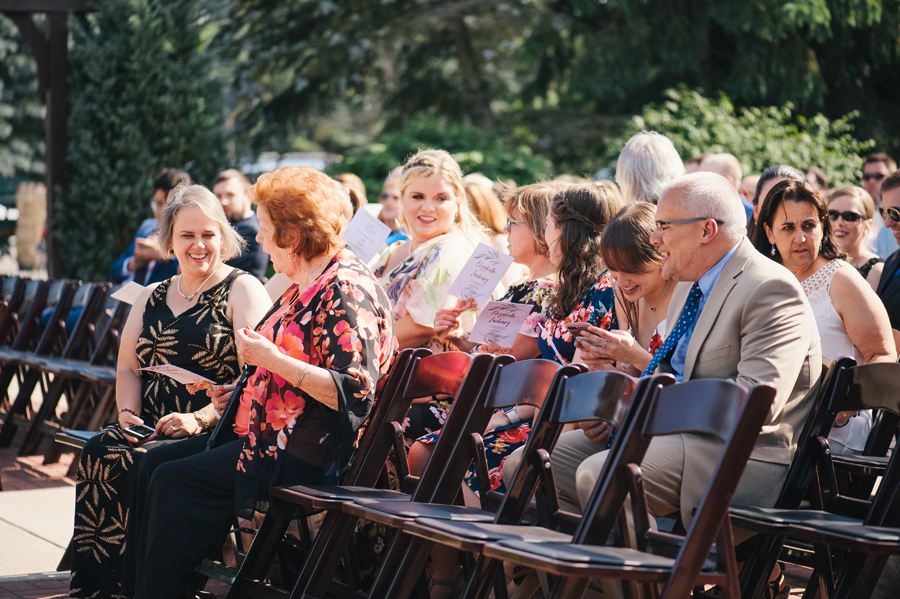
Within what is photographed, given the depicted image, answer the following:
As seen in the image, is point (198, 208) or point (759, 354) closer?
point (759, 354)

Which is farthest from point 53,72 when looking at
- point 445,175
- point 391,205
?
point 445,175

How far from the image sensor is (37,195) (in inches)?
1134

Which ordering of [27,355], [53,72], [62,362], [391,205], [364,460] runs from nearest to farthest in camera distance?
[364,460] → [62,362] → [391,205] → [27,355] → [53,72]

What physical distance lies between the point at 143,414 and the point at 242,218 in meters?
3.02

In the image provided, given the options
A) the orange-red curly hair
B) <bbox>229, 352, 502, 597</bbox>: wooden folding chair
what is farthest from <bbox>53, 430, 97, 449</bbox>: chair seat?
the orange-red curly hair

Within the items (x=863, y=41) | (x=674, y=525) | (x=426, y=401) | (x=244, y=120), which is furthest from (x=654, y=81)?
(x=674, y=525)

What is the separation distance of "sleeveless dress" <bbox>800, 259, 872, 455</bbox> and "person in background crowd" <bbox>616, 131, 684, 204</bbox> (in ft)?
4.16

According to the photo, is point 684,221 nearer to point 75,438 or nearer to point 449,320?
point 449,320

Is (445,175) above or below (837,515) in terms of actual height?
above

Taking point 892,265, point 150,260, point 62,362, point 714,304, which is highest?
point 892,265

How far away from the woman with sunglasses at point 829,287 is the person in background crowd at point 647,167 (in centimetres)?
91

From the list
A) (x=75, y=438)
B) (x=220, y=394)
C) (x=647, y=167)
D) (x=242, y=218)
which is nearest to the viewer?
(x=220, y=394)

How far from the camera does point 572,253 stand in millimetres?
4203

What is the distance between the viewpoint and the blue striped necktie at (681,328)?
3.46 m
